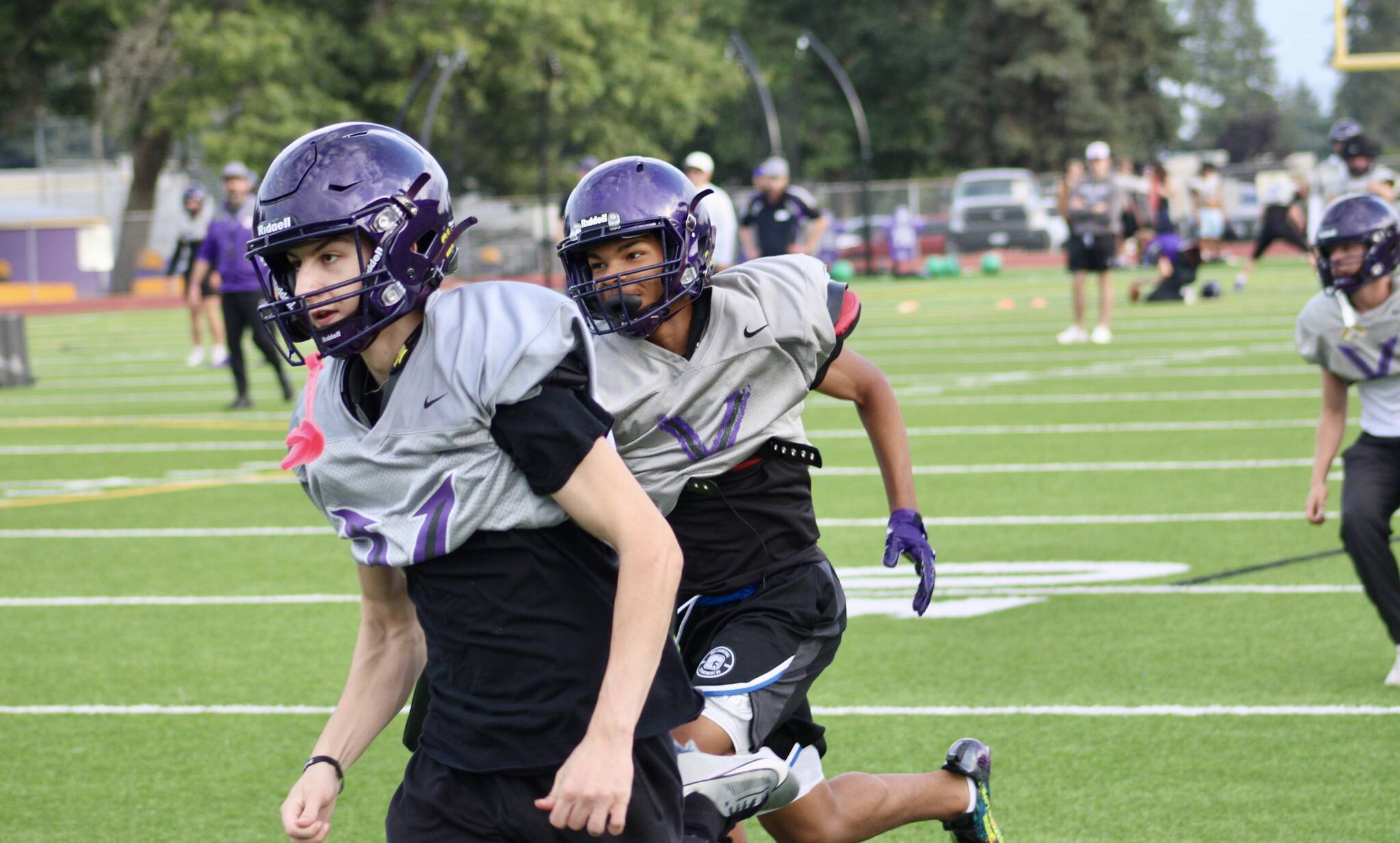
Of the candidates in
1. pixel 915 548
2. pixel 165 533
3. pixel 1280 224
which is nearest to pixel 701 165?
pixel 165 533

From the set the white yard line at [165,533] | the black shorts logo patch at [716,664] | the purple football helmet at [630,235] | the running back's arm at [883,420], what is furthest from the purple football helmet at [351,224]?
the white yard line at [165,533]

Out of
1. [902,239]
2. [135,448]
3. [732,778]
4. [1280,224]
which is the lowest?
[902,239]

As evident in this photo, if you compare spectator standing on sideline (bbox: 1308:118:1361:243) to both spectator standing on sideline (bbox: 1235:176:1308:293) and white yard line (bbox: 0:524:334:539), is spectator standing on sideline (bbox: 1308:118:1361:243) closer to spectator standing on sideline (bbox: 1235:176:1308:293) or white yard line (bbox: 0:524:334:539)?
spectator standing on sideline (bbox: 1235:176:1308:293)

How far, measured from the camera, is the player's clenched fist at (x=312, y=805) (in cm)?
290

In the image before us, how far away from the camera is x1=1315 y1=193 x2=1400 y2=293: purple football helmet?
602 centimetres

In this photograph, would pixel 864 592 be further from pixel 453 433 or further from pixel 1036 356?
pixel 1036 356

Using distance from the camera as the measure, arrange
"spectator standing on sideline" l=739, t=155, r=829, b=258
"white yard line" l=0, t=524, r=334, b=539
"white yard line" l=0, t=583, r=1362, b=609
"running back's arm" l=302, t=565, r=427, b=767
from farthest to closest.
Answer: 1. "spectator standing on sideline" l=739, t=155, r=829, b=258
2. "white yard line" l=0, t=524, r=334, b=539
3. "white yard line" l=0, t=583, r=1362, b=609
4. "running back's arm" l=302, t=565, r=427, b=767

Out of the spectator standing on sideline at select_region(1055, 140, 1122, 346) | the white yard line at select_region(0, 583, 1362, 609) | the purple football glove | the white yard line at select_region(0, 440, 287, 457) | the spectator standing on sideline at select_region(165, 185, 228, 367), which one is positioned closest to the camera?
the purple football glove

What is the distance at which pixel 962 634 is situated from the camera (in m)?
6.83

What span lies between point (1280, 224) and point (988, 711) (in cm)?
2224

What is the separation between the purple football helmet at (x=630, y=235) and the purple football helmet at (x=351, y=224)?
957mm

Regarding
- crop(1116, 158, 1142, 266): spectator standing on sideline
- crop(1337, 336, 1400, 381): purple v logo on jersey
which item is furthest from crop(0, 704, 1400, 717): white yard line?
crop(1116, 158, 1142, 266): spectator standing on sideline

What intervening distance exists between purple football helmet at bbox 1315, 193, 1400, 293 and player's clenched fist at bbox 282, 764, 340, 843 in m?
4.28

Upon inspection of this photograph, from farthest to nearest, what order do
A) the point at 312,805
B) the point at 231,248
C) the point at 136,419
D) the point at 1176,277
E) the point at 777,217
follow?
the point at 1176,277, the point at 777,217, the point at 136,419, the point at 231,248, the point at 312,805
